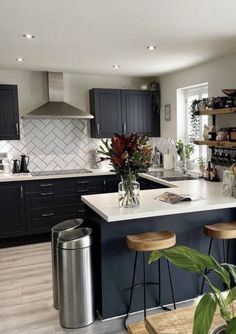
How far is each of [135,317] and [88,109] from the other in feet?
11.3

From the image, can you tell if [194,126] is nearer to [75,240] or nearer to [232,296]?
[75,240]

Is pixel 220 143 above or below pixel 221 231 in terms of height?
above

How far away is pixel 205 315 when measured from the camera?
81 cm

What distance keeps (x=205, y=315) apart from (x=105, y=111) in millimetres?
4395

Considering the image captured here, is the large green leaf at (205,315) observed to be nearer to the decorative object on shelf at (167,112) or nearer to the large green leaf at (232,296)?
the large green leaf at (232,296)

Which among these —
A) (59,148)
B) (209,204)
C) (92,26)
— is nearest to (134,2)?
(92,26)

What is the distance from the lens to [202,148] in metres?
→ 4.59

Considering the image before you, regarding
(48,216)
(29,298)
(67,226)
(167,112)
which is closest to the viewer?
(67,226)

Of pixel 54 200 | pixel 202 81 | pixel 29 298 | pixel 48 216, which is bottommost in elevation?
pixel 29 298

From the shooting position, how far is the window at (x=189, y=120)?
4598mm

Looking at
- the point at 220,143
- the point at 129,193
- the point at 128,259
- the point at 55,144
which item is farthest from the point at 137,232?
the point at 55,144

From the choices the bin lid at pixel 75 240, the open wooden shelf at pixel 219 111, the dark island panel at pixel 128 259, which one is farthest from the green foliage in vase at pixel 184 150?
the bin lid at pixel 75 240

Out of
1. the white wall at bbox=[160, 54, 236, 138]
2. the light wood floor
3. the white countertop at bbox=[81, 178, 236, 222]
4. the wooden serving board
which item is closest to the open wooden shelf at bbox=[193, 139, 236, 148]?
the white wall at bbox=[160, 54, 236, 138]

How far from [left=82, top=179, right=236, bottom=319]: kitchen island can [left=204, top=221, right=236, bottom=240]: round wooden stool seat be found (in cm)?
15
